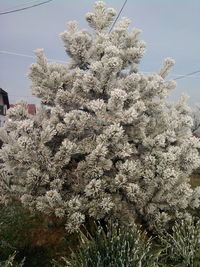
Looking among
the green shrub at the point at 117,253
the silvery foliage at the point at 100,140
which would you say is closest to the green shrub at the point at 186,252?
the green shrub at the point at 117,253

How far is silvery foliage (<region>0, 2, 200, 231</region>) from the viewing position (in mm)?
6078

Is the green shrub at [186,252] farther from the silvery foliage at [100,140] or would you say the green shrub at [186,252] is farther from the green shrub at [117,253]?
the silvery foliage at [100,140]

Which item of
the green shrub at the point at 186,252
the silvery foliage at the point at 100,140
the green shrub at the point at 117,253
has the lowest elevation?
the green shrub at the point at 186,252

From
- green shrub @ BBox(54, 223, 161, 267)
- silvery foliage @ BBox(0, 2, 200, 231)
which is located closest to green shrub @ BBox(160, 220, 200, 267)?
green shrub @ BBox(54, 223, 161, 267)

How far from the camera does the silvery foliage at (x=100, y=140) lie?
6078mm

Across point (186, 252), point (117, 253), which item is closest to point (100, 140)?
point (117, 253)

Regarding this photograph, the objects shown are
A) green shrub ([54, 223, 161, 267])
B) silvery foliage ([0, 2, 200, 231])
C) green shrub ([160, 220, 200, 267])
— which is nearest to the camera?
green shrub ([54, 223, 161, 267])

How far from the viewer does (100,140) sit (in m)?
6.00

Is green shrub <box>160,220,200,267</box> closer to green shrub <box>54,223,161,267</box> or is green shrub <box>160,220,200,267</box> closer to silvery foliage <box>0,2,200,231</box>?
green shrub <box>54,223,161,267</box>

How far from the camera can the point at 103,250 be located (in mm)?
5543

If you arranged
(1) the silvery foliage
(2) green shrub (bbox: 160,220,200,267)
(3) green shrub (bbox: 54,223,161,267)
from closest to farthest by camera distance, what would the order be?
(3) green shrub (bbox: 54,223,161,267)
(2) green shrub (bbox: 160,220,200,267)
(1) the silvery foliage

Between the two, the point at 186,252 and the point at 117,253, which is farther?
the point at 186,252

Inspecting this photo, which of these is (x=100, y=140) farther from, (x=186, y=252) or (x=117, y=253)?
(x=186, y=252)

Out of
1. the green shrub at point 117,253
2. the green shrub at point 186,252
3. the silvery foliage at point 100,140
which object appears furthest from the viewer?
the silvery foliage at point 100,140
